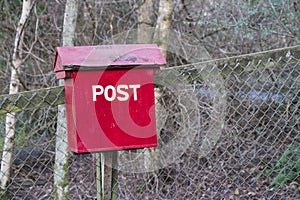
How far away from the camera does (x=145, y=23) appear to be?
5.33 meters

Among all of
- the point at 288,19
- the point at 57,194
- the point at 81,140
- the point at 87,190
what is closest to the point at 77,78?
the point at 81,140

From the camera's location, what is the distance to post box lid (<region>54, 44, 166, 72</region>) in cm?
209

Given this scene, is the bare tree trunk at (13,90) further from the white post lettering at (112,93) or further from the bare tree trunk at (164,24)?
the white post lettering at (112,93)

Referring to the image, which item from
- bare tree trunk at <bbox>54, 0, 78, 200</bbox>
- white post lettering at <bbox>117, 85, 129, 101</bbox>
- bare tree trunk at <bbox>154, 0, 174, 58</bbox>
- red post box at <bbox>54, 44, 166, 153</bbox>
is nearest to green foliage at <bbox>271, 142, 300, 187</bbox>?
bare tree trunk at <bbox>154, 0, 174, 58</bbox>

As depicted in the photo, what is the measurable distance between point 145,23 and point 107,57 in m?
3.26

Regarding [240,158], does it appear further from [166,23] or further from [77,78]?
[77,78]

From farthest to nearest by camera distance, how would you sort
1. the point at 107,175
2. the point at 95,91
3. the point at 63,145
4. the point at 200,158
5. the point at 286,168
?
1. the point at 200,158
2. the point at 286,168
3. the point at 63,145
4. the point at 107,175
5. the point at 95,91

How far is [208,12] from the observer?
590 cm

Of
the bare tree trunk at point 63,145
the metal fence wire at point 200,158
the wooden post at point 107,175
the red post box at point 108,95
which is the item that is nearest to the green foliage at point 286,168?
the metal fence wire at point 200,158

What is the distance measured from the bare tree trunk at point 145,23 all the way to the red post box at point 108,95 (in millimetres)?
3093

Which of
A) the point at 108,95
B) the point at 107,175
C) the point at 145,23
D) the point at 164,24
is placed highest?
the point at 108,95

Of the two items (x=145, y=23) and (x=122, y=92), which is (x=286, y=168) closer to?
(x=145, y=23)

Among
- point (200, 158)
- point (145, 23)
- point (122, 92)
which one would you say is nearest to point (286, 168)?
point (200, 158)

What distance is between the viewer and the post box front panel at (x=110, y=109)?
211 cm
